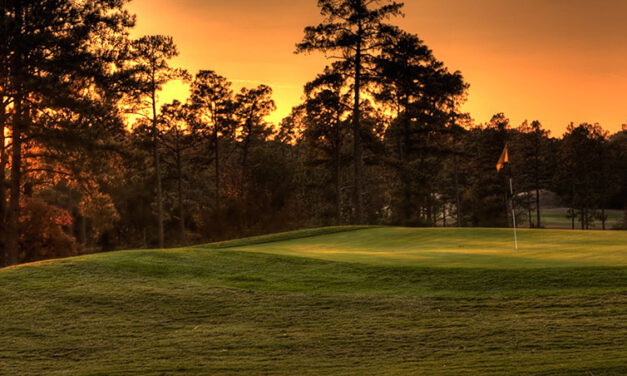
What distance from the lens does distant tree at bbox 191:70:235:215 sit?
53844 millimetres

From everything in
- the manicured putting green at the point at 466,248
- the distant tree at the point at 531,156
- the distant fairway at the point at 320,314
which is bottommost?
the distant fairway at the point at 320,314

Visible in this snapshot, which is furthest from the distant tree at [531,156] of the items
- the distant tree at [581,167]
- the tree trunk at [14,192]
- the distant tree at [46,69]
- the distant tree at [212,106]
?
the tree trunk at [14,192]

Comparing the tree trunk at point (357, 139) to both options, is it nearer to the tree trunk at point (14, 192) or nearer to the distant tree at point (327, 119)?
the distant tree at point (327, 119)

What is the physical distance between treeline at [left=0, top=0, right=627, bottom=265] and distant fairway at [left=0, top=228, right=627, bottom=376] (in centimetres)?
764

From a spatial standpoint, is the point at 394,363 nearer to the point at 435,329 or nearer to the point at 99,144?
the point at 435,329

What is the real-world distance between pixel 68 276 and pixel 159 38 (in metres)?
29.1

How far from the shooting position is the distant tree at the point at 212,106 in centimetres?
5384

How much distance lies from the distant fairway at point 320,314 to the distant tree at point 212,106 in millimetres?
38494

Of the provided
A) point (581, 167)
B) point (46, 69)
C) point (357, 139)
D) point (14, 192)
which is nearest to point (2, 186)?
point (14, 192)

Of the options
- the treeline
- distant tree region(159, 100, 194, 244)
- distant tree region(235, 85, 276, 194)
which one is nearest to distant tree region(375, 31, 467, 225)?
the treeline

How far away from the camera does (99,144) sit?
28.8 m

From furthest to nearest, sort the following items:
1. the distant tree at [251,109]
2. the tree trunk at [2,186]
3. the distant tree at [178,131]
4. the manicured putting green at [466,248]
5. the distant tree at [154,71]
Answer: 1. the distant tree at [251,109]
2. the distant tree at [178,131]
3. the distant tree at [154,71]
4. the tree trunk at [2,186]
5. the manicured putting green at [466,248]

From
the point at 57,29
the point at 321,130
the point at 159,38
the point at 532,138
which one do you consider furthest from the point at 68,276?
the point at 532,138

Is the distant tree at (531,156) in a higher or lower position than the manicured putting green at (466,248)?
higher
